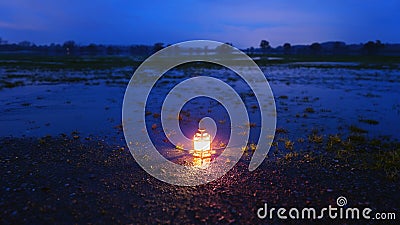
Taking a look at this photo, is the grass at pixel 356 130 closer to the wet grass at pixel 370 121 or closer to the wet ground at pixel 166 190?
the wet grass at pixel 370 121

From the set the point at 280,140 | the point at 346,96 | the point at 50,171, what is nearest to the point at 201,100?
the point at 280,140

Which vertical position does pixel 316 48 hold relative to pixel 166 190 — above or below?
above

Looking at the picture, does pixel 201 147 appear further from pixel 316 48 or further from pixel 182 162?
pixel 316 48

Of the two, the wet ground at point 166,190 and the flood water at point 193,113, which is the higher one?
the flood water at point 193,113

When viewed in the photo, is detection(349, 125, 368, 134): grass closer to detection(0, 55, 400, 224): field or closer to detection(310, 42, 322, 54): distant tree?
detection(0, 55, 400, 224): field

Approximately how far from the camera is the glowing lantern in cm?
775

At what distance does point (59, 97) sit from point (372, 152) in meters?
18.9

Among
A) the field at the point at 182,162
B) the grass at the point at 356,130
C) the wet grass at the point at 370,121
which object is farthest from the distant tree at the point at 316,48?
the grass at the point at 356,130

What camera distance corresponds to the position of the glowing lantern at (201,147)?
7750 mm

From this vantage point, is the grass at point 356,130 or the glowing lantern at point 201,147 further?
the grass at point 356,130

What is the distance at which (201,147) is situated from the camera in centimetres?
792

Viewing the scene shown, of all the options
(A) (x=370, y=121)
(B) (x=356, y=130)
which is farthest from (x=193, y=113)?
(A) (x=370, y=121)

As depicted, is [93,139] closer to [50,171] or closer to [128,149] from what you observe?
[128,149]

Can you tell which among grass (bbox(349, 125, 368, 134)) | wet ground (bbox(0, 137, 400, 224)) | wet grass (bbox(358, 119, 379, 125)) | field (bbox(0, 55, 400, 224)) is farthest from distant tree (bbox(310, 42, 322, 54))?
wet ground (bbox(0, 137, 400, 224))
